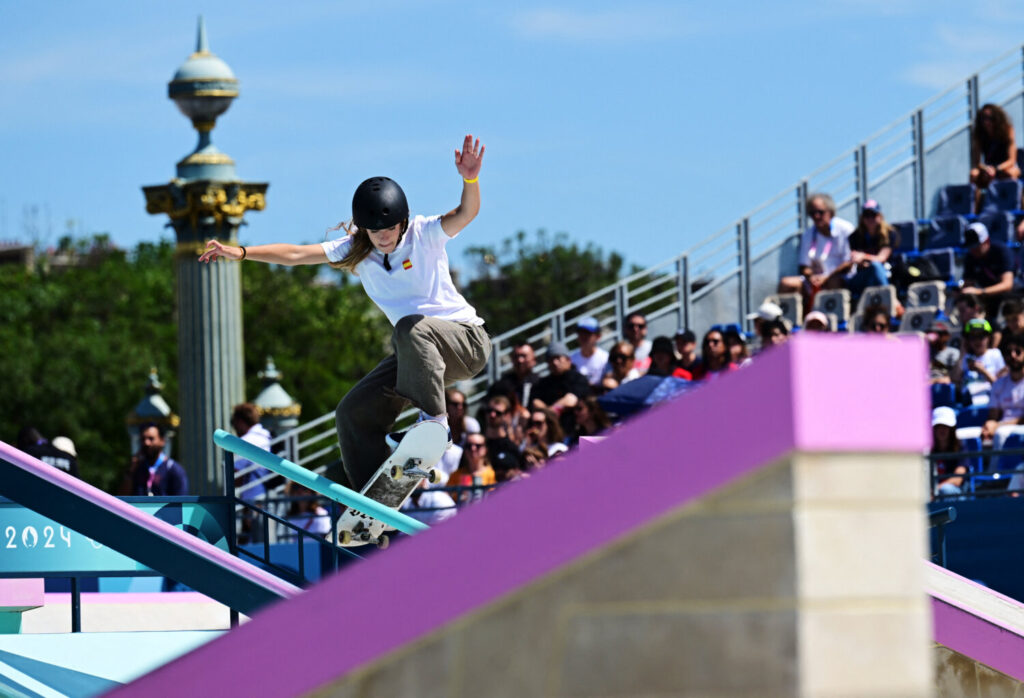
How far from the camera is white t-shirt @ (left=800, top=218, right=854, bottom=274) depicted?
15.1m

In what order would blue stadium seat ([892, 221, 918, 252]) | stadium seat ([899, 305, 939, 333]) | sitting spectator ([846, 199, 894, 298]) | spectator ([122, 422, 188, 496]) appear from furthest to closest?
blue stadium seat ([892, 221, 918, 252]) < sitting spectator ([846, 199, 894, 298]) < stadium seat ([899, 305, 939, 333]) < spectator ([122, 422, 188, 496])

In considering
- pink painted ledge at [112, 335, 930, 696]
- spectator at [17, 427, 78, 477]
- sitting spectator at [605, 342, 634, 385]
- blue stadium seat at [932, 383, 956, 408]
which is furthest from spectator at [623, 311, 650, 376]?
pink painted ledge at [112, 335, 930, 696]

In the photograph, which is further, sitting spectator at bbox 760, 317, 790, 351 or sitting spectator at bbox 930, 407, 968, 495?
sitting spectator at bbox 760, 317, 790, 351

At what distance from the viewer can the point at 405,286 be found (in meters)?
6.44

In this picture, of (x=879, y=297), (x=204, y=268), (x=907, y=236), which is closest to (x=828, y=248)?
(x=879, y=297)

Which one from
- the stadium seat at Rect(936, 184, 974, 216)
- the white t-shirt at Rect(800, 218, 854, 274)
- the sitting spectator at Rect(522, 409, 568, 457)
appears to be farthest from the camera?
the stadium seat at Rect(936, 184, 974, 216)

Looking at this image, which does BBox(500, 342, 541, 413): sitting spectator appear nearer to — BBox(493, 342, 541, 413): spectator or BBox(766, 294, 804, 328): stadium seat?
BBox(493, 342, 541, 413): spectator

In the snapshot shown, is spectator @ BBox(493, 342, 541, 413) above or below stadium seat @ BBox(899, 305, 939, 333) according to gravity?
below

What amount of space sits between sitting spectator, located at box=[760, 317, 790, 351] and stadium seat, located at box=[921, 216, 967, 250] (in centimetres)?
490

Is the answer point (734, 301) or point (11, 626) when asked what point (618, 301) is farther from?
point (11, 626)

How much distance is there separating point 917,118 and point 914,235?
2686mm

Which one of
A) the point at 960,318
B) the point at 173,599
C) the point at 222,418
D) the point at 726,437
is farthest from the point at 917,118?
the point at 726,437

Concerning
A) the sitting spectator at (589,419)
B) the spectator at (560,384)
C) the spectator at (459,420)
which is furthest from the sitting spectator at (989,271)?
the spectator at (459,420)

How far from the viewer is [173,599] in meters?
8.98
